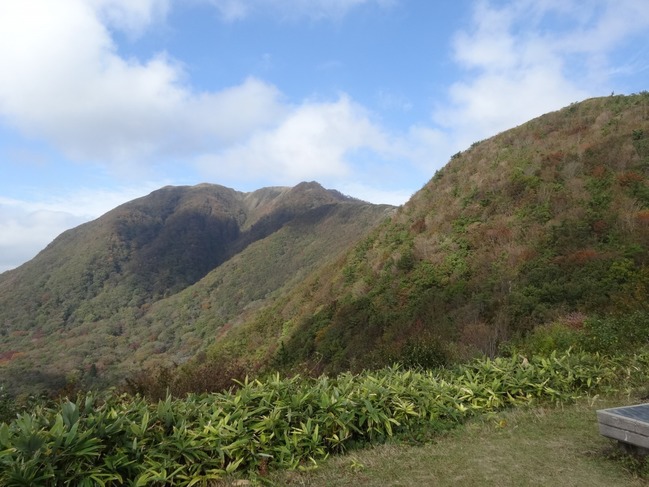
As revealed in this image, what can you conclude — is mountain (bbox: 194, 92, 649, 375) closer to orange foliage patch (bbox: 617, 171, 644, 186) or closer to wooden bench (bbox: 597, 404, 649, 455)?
orange foliage patch (bbox: 617, 171, 644, 186)

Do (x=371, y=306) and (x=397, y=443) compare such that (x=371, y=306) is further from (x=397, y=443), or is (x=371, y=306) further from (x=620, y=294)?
(x=397, y=443)

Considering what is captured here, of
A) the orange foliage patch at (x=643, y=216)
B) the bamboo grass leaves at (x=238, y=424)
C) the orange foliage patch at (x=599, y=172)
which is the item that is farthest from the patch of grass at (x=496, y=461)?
the orange foliage patch at (x=599, y=172)

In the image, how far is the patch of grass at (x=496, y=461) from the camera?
3.71 m

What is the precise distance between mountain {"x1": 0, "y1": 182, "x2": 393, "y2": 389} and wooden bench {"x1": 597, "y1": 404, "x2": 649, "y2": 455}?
155 ft

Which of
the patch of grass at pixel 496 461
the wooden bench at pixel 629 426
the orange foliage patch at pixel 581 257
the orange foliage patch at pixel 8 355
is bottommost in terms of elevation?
the orange foliage patch at pixel 8 355

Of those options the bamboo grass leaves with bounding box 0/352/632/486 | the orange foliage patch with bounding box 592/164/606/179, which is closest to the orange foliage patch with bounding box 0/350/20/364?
the orange foliage patch with bounding box 592/164/606/179

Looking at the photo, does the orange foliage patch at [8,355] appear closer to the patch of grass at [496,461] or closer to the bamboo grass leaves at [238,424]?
the bamboo grass leaves at [238,424]

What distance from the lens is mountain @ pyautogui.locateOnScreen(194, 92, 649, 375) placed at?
1289 centimetres

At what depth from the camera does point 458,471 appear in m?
3.91

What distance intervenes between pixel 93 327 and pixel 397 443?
99560 millimetres

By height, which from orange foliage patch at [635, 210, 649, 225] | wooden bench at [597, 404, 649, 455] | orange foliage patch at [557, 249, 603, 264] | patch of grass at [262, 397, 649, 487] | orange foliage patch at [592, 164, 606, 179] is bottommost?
patch of grass at [262, 397, 649, 487]

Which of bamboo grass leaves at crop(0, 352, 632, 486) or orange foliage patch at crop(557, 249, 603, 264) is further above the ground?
orange foliage patch at crop(557, 249, 603, 264)

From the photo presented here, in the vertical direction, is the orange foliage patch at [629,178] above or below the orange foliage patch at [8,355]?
above

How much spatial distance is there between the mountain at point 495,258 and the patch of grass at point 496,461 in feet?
11.6
